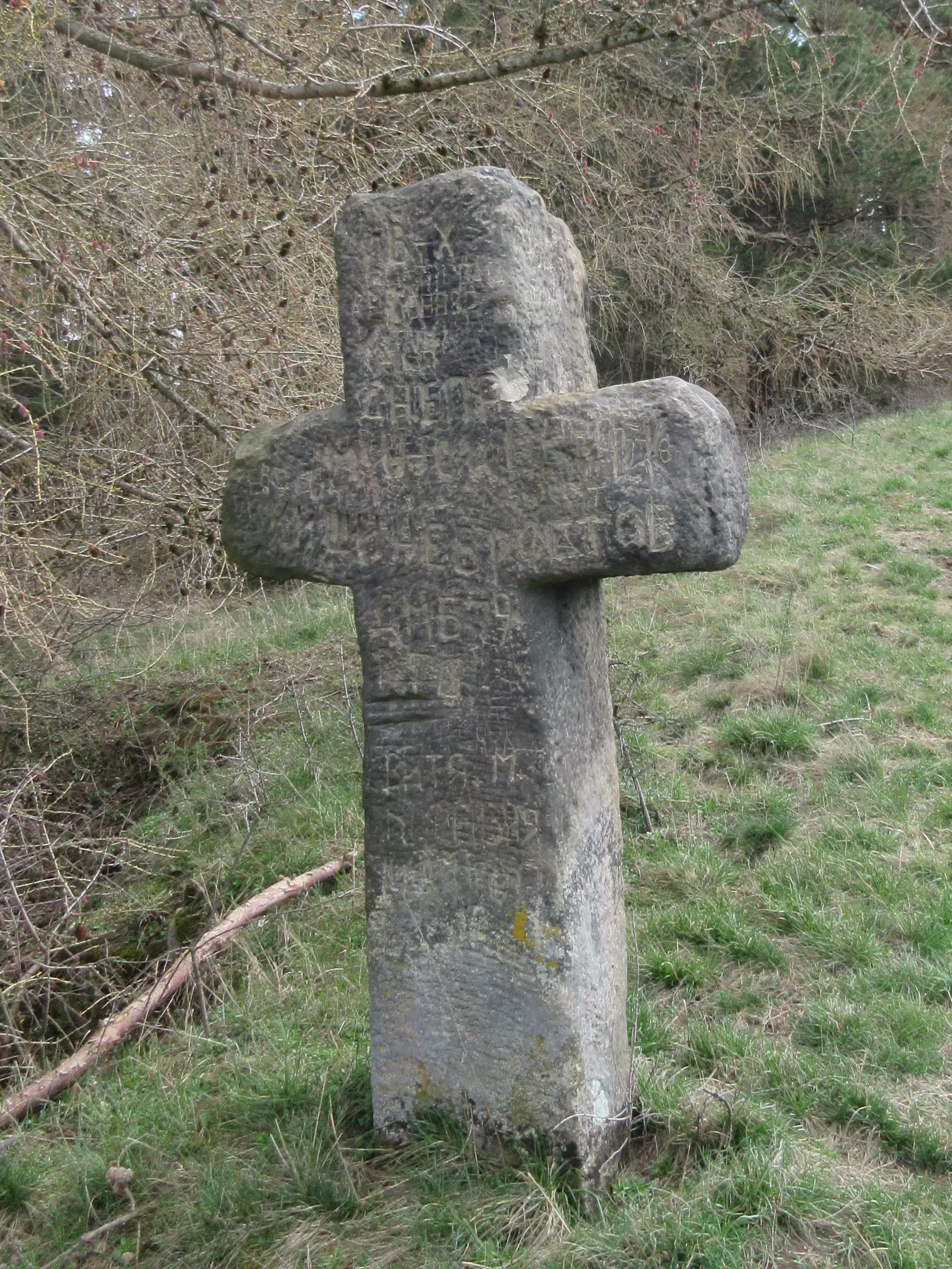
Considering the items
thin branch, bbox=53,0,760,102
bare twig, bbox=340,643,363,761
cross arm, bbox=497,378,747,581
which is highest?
thin branch, bbox=53,0,760,102

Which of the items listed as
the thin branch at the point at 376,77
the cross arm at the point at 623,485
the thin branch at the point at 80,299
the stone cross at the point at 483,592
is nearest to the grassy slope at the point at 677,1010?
the stone cross at the point at 483,592

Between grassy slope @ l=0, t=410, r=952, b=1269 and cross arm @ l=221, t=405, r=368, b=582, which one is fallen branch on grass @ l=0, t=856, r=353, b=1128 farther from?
cross arm @ l=221, t=405, r=368, b=582

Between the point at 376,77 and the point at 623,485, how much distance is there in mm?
3225

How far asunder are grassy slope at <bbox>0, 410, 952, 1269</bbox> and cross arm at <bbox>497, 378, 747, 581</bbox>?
4.24 feet

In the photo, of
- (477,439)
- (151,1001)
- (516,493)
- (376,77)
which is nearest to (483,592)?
(516,493)

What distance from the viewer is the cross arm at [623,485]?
2.45 meters

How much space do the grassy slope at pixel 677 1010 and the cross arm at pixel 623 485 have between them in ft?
4.24

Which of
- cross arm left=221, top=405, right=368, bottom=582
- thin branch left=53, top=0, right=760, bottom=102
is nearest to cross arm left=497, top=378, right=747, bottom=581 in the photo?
cross arm left=221, top=405, right=368, bottom=582

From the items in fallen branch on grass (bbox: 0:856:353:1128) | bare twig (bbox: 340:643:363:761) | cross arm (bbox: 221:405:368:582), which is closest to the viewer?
cross arm (bbox: 221:405:368:582)

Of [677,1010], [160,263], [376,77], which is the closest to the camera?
[677,1010]

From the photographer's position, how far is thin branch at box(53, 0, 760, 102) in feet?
16.1

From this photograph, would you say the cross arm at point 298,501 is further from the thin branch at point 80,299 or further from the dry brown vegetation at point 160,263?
the thin branch at point 80,299

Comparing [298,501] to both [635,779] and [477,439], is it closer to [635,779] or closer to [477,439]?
[477,439]

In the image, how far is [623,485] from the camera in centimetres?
249
